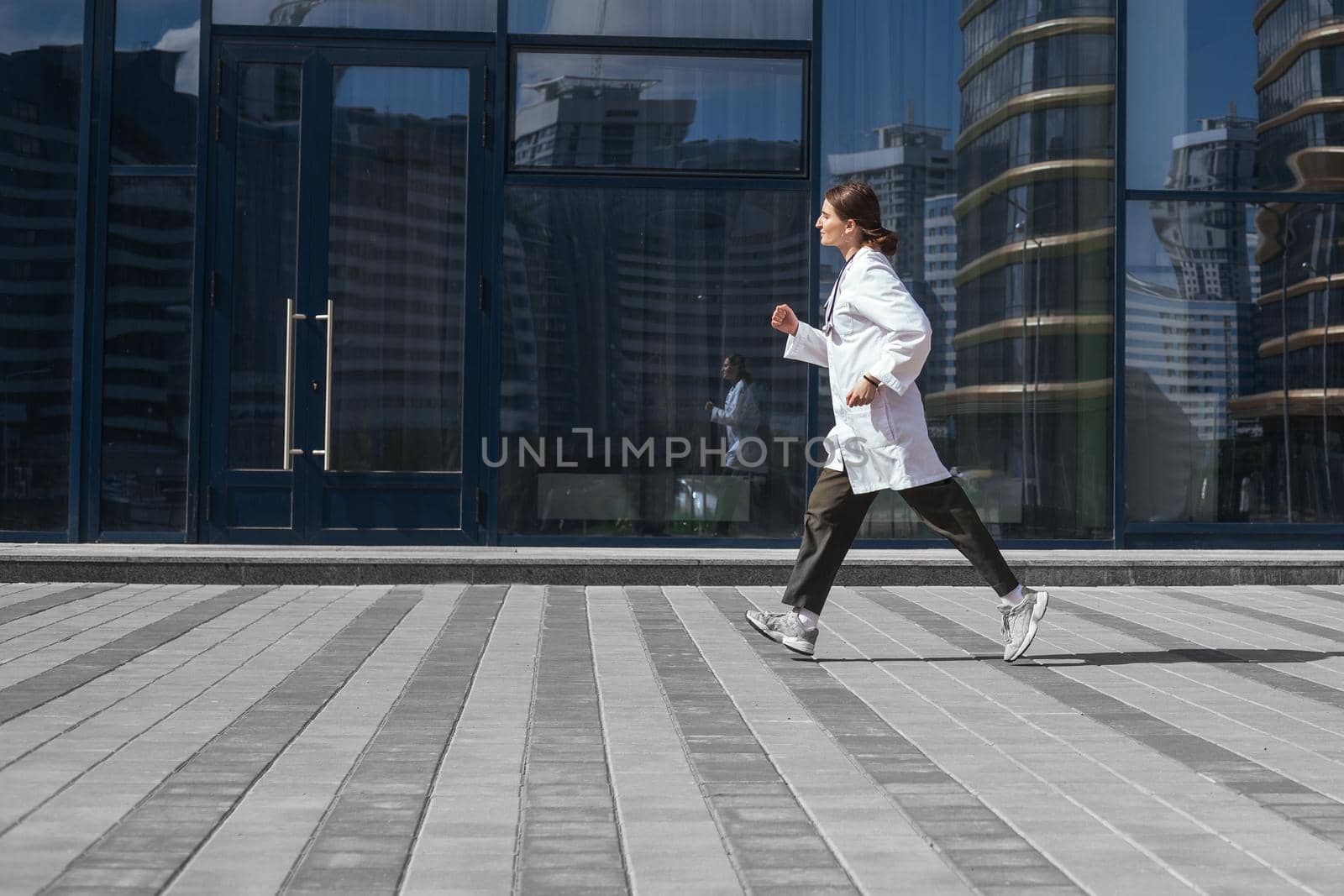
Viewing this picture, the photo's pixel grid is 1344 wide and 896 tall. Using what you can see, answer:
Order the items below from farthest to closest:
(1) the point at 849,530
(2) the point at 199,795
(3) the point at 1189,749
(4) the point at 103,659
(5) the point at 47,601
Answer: (5) the point at 47,601 < (1) the point at 849,530 < (4) the point at 103,659 < (3) the point at 1189,749 < (2) the point at 199,795

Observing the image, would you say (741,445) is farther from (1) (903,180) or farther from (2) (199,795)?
(2) (199,795)

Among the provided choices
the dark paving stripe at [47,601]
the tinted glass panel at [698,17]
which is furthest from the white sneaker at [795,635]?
the tinted glass panel at [698,17]

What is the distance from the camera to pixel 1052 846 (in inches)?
142

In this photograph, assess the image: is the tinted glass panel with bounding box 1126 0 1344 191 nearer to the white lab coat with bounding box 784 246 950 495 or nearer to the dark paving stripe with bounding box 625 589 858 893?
the white lab coat with bounding box 784 246 950 495

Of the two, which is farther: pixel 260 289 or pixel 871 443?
pixel 260 289

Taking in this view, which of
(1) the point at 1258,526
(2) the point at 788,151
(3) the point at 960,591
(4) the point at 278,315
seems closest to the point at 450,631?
(3) the point at 960,591

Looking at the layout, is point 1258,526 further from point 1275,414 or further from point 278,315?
point 278,315

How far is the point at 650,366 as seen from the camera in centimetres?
1145

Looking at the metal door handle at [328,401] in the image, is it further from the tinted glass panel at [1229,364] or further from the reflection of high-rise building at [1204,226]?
the reflection of high-rise building at [1204,226]

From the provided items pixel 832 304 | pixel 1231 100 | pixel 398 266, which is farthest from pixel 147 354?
pixel 1231 100

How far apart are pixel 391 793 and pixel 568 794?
0.42 meters

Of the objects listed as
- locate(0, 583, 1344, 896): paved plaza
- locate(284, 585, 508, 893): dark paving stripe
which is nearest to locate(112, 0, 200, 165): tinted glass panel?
locate(0, 583, 1344, 896): paved plaza

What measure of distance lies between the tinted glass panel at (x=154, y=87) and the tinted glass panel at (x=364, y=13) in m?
0.32

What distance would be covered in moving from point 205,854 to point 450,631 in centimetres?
416
